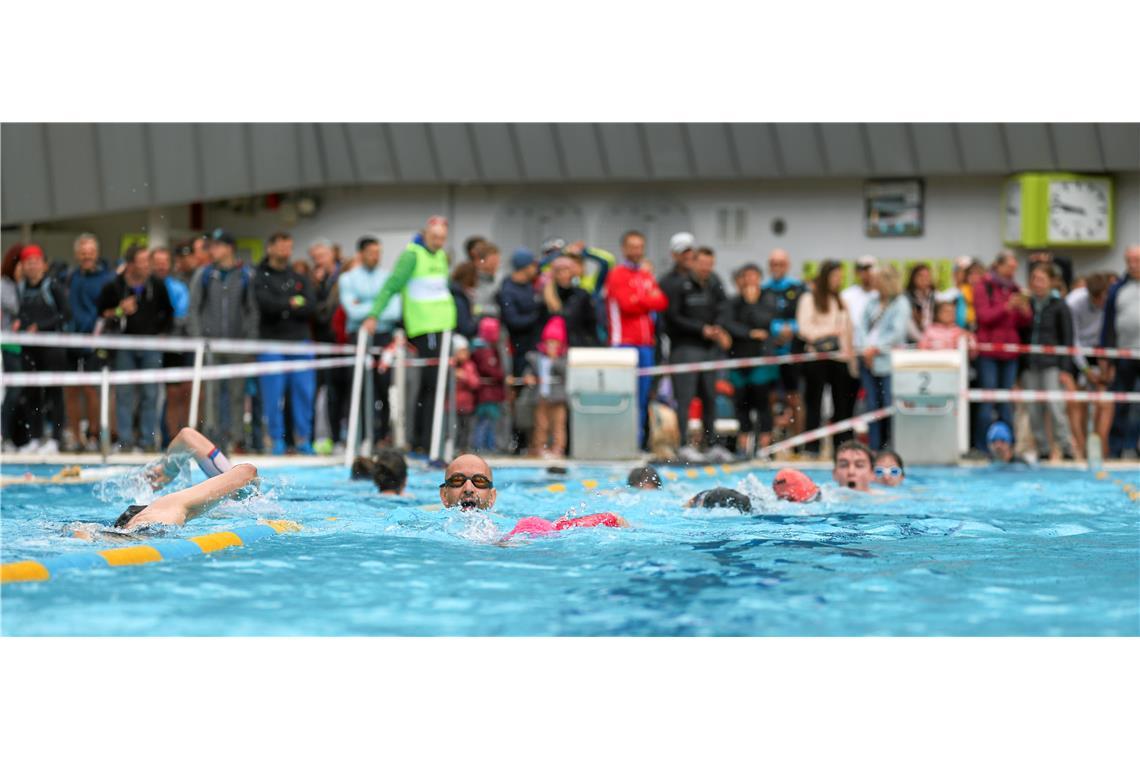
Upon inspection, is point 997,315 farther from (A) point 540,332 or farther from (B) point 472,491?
(B) point 472,491

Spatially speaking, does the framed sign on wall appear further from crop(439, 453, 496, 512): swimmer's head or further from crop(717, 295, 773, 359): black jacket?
crop(439, 453, 496, 512): swimmer's head

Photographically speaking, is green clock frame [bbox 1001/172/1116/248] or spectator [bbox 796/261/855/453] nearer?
spectator [bbox 796/261/855/453]

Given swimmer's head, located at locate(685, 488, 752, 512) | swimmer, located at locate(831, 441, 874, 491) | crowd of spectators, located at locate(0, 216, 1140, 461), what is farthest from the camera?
crowd of spectators, located at locate(0, 216, 1140, 461)

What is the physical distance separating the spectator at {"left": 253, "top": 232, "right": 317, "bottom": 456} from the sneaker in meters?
3.33

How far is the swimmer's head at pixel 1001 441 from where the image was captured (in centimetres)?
1442

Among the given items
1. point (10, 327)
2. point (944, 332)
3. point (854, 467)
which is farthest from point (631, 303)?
point (10, 327)

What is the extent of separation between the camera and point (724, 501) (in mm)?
9438

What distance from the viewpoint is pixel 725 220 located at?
67.3ft

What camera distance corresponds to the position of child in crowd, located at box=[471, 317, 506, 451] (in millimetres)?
15195

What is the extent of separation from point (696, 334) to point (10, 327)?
614cm

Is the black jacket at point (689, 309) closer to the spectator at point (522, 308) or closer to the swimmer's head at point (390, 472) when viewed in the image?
the spectator at point (522, 308)

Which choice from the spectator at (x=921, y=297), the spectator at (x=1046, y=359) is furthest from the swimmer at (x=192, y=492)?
the spectator at (x=1046, y=359)

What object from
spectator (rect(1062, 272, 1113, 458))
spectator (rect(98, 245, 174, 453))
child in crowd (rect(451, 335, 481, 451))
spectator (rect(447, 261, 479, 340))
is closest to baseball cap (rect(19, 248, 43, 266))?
spectator (rect(98, 245, 174, 453))

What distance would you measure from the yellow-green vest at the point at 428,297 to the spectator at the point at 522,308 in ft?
2.09
